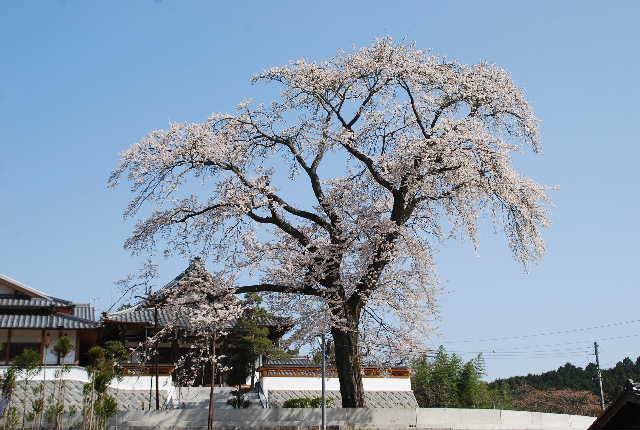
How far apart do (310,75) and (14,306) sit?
1760cm

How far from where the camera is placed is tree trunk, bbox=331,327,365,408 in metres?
19.3

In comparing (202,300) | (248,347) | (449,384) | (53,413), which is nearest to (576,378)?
(449,384)

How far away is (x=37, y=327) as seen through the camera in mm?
29234

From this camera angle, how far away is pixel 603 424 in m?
→ 11.5

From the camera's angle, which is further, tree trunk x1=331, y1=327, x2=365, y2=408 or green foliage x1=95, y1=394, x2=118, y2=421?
tree trunk x1=331, y1=327, x2=365, y2=408

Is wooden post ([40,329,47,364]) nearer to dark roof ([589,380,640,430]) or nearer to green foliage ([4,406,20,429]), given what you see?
green foliage ([4,406,20,429])

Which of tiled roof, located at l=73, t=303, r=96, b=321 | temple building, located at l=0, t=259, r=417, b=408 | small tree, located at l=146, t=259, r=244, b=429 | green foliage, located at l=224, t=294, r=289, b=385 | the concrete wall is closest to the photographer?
small tree, located at l=146, t=259, r=244, b=429

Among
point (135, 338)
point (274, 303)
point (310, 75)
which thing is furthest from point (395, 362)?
point (135, 338)

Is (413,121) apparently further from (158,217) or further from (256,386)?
(256,386)

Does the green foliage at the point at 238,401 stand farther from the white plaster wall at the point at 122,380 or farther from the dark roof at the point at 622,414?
the dark roof at the point at 622,414

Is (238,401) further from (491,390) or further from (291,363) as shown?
(491,390)

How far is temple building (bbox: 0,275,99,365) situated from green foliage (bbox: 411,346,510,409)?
1584 centimetres

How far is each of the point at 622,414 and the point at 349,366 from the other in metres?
8.80

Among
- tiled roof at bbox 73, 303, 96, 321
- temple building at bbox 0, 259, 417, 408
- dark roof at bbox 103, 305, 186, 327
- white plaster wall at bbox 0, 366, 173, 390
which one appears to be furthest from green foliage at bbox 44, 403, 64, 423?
tiled roof at bbox 73, 303, 96, 321
